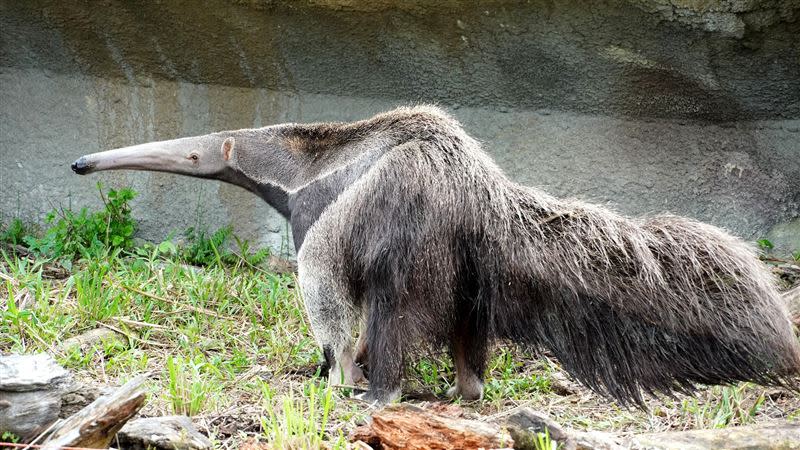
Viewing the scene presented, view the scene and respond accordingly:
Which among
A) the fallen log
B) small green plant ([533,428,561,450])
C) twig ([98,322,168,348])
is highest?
the fallen log

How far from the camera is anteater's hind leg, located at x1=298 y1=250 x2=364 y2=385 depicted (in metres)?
5.33

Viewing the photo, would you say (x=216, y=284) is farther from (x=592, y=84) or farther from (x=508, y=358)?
(x=592, y=84)

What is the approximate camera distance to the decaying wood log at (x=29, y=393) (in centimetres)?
356

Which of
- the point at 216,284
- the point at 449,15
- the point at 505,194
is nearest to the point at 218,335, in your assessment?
the point at 216,284

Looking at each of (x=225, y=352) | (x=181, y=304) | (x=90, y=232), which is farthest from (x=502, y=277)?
(x=90, y=232)

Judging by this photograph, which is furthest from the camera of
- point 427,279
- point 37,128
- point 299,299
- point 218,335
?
point 37,128

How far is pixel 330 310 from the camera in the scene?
5.38m

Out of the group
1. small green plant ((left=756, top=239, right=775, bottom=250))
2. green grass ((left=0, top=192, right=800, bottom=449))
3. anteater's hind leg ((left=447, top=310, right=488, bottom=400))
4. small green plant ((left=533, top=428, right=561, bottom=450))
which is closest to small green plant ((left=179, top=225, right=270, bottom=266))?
green grass ((left=0, top=192, right=800, bottom=449))

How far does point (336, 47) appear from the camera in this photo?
7.75 metres

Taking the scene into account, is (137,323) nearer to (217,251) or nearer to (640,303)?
(217,251)

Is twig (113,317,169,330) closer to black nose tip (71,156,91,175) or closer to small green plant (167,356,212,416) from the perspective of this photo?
black nose tip (71,156,91,175)

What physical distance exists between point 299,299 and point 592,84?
9.53 feet

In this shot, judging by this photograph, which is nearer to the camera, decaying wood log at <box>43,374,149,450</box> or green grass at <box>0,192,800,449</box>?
decaying wood log at <box>43,374,149,450</box>

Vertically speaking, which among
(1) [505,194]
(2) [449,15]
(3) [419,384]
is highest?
(2) [449,15]
